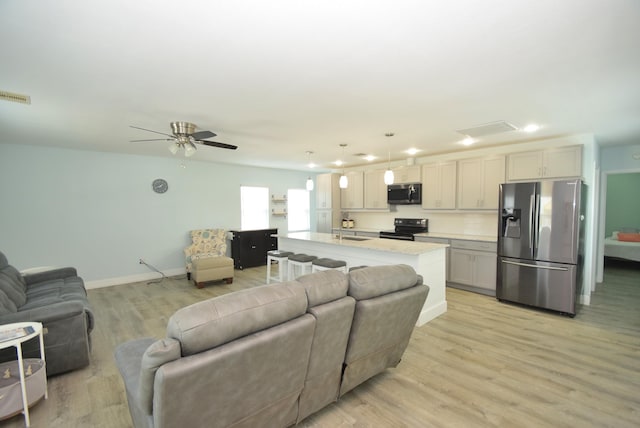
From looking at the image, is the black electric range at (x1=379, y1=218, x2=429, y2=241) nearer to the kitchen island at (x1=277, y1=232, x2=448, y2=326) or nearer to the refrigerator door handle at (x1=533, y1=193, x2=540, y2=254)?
the kitchen island at (x1=277, y1=232, x2=448, y2=326)

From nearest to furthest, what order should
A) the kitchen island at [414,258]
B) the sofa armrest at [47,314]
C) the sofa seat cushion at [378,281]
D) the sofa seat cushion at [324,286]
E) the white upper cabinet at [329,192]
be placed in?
the sofa seat cushion at [324,286] → the sofa seat cushion at [378,281] → the sofa armrest at [47,314] → the kitchen island at [414,258] → the white upper cabinet at [329,192]

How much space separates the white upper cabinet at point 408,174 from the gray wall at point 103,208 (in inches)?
155

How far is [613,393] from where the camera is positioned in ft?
7.55

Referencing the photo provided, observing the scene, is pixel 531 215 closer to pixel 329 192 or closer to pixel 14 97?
pixel 329 192

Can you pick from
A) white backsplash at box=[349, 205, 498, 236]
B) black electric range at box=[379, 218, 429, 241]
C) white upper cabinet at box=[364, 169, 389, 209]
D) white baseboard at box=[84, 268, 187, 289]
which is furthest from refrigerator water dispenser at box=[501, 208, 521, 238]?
white baseboard at box=[84, 268, 187, 289]

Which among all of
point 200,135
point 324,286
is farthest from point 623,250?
point 200,135

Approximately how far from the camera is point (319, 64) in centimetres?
210

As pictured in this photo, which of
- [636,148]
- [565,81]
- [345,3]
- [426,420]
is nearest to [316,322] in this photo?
[426,420]

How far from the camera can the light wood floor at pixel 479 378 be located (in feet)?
6.76

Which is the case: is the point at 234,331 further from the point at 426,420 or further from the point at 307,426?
the point at 426,420

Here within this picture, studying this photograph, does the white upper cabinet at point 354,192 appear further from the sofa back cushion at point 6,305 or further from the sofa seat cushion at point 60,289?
the sofa back cushion at point 6,305

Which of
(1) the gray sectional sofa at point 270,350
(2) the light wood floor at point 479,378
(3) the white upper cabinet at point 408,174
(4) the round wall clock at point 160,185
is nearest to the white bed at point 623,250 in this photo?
(2) the light wood floor at point 479,378

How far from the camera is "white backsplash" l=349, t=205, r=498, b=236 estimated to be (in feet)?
17.3

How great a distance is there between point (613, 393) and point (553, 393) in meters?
0.48
